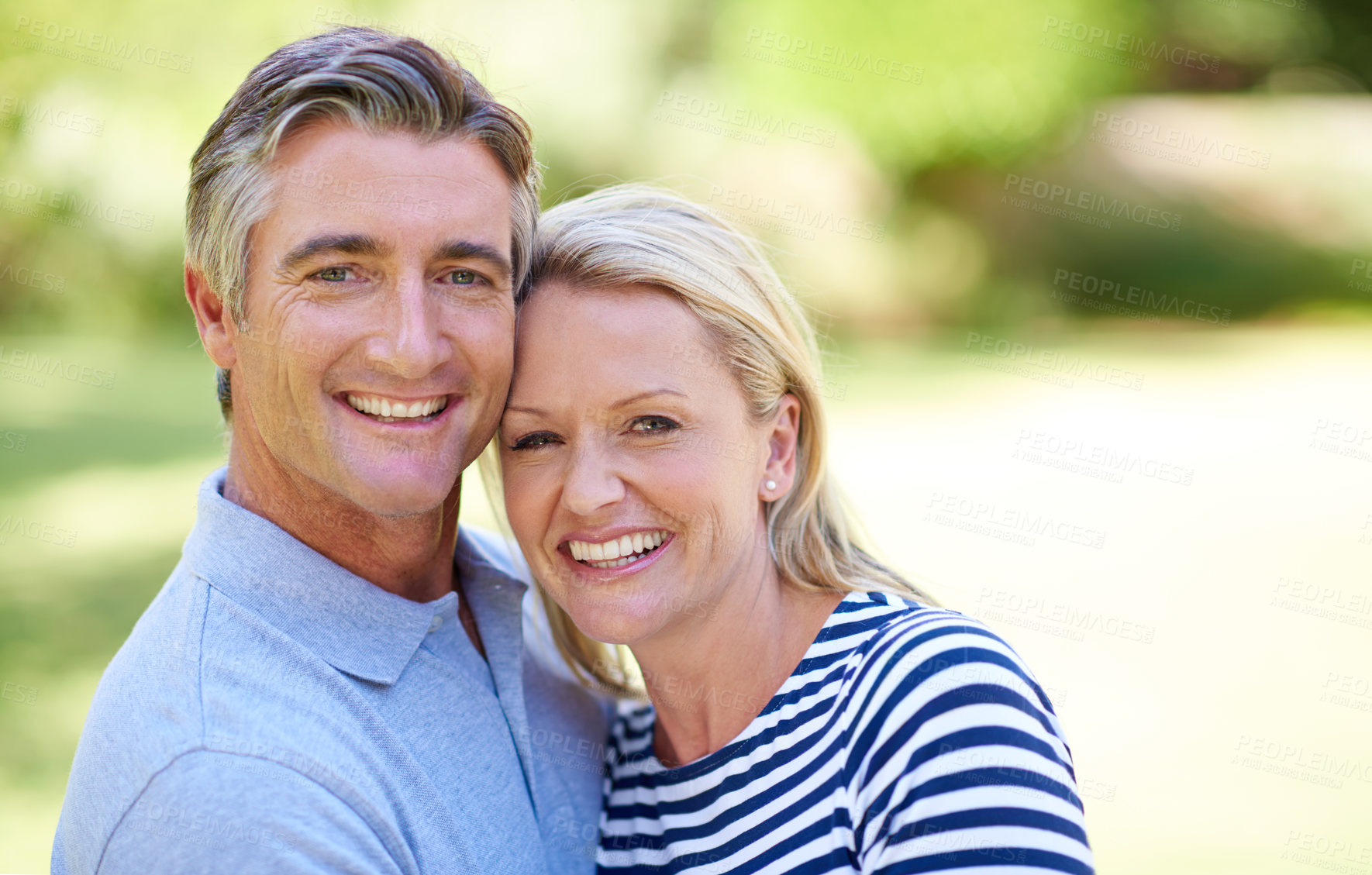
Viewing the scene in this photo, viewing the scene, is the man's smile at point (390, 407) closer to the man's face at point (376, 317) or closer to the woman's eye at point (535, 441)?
the man's face at point (376, 317)

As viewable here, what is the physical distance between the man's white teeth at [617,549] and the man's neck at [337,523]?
1.06ft

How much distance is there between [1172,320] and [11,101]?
16.9 meters

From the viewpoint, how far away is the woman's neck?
231cm

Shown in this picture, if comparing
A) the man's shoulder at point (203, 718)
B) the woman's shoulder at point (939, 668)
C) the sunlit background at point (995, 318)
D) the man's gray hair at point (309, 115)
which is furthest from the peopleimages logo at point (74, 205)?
the woman's shoulder at point (939, 668)

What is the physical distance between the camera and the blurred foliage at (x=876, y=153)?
16.4 m

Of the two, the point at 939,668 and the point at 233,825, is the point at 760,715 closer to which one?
the point at 939,668

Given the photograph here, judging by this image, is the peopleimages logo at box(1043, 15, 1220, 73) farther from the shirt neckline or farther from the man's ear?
the man's ear

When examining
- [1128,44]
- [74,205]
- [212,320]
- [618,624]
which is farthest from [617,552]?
[1128,44]

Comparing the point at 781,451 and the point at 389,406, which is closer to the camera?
the point at 389,406

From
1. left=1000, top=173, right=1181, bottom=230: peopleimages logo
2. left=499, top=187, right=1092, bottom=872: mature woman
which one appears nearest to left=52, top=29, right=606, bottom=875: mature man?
left=499, top=187, right=1092, bottom=872: mature woman

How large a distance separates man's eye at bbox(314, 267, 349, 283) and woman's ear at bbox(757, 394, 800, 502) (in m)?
0.98

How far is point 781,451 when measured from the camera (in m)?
2.55

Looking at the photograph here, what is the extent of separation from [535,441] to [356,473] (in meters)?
0.38

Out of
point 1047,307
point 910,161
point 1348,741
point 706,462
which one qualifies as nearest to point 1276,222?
point 1047,307
